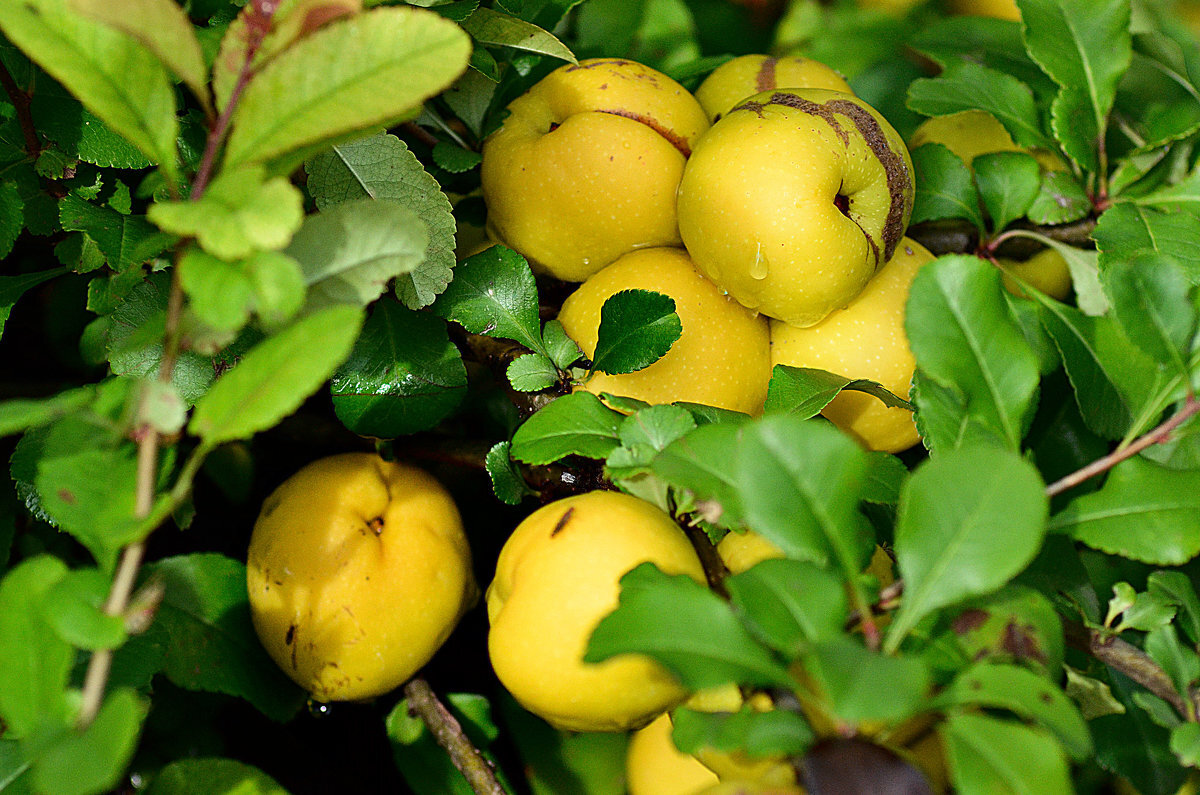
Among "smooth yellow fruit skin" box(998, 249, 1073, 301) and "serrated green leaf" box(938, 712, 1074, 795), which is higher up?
"serrated green leaf" box(938, 712, 1074, 795)

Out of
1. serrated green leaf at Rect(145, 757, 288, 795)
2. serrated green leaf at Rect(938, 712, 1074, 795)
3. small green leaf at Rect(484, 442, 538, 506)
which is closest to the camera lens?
serrated green leaf at Rect(938, 712, 1074, 795)

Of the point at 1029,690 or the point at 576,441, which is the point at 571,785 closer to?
the point at 576,441

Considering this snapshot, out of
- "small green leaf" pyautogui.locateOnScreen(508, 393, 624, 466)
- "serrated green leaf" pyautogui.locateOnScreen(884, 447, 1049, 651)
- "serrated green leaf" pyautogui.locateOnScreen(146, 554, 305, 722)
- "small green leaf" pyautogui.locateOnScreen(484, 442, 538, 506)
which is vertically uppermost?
"serrated green leaf" pyautogui.locateOnScreen(884, 447, 1049, 651)

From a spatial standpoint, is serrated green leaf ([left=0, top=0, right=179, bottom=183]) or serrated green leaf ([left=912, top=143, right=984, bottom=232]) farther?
serrated green leaf ([left=912, top=143, right=984, bottom=232])

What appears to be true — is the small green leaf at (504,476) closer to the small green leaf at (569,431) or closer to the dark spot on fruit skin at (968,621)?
the small green leaf at (569,431)

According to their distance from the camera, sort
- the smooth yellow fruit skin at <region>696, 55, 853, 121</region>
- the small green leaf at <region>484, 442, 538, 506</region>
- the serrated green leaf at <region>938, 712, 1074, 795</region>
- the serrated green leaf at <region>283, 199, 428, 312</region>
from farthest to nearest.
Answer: the smooth yellow fruit skin at <region>696, 55, 853, 121</region> < the small green leaf at <region>484, 442, 538, 506</region> < the serrated green leaf at <region>283, 199, 428, 312</region> < the serrated green leaf at <region>938, 712, 1074, 795</region>

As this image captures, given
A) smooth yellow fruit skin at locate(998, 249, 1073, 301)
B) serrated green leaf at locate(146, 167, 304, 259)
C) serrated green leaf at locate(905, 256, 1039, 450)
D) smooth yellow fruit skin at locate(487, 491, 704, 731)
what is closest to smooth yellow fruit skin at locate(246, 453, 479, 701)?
smooth yellow fruit skin at locate(487, 491, 704, 731)

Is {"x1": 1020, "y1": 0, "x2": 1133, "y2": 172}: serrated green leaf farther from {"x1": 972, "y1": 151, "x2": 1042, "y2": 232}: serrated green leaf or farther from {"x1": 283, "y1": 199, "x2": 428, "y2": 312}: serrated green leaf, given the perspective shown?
{"x1": 283, "y1": 199, "x2": 428, "y2": 312}: serrated green leaf
